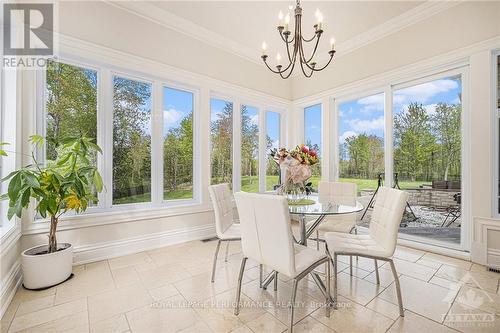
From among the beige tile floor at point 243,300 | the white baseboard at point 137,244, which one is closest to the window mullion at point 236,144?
the white baseboard at point 137,244

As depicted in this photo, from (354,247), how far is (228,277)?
123 centimetres

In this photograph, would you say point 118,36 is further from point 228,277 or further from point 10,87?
point 228,277

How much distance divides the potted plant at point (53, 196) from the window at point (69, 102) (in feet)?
1.55

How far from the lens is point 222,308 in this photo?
70.5 inches

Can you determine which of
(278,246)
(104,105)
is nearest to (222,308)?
(278,246)

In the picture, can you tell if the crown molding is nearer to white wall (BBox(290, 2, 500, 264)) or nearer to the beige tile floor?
white wall (BBox(290, 2, 500, 264))


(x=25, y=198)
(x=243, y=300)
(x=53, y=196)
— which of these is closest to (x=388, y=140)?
(x=243, y=300)

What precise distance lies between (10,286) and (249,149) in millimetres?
3360

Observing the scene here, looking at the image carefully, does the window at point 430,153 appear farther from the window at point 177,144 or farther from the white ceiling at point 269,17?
the window at point 177,144

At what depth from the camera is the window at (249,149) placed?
13.8 ft

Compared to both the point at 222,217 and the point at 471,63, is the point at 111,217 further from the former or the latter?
the point at 471,63

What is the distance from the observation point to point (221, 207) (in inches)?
94.5

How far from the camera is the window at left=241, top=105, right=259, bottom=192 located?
165 inches

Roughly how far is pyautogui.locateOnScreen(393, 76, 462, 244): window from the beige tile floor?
2.18 ft
